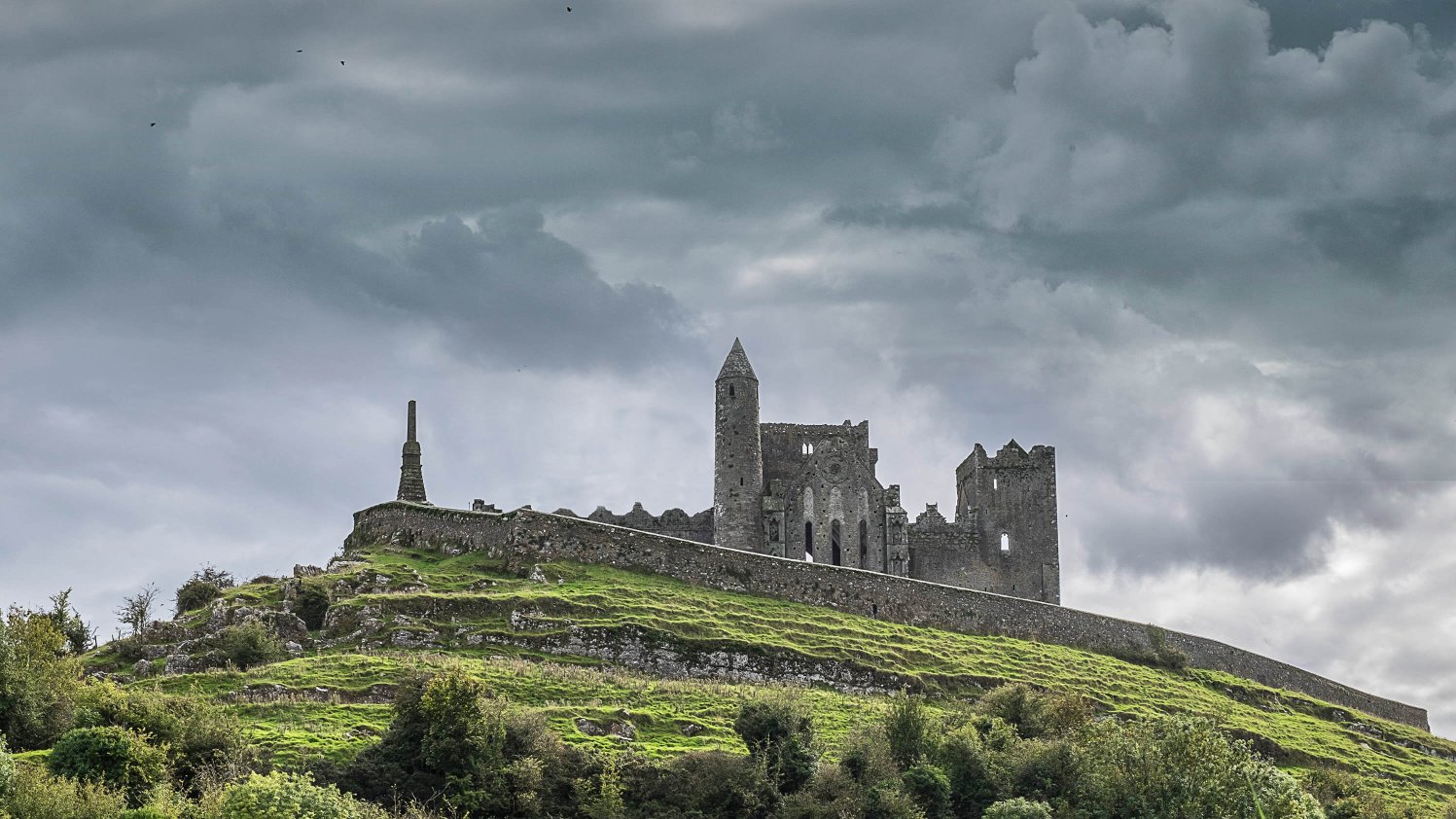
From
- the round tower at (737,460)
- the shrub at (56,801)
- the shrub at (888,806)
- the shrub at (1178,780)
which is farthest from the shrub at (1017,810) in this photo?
the round tower at (737,460)

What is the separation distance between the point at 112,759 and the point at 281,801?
8.60 m

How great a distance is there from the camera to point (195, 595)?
73.2 meters

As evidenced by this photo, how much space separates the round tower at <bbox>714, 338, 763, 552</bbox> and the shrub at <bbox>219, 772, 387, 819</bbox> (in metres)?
47.5

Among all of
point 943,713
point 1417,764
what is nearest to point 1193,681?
point 1417,764

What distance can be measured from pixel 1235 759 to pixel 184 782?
4117cm

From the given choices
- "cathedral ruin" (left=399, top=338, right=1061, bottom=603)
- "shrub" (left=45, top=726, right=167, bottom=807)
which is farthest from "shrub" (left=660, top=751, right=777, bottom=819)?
"cathedral ruin" (left=399, top=338, right=1061, bottom=603)

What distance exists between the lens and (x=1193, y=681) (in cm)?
9469

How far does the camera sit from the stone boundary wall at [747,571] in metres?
80.3

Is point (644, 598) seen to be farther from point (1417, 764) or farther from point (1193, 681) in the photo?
point (1417, 764)

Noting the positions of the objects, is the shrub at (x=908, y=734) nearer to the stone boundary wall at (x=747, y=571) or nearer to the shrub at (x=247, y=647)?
the stone boundary wall at (x=747, y=571)

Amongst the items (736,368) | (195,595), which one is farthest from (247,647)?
(736,368)

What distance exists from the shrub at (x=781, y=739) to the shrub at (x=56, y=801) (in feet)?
76.8

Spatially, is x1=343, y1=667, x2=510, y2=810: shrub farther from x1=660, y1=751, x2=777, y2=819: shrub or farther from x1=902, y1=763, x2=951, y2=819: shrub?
x1=902, y1=763, x2=951, y2=819: shrub

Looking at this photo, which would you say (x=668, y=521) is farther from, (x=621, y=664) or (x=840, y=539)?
(x=621, y=664)
